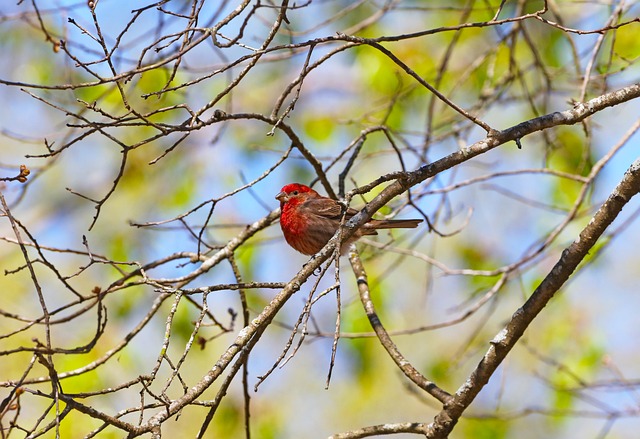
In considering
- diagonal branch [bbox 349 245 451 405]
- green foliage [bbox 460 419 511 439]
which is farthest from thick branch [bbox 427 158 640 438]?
green foliage [bbox 460 419 511 439]

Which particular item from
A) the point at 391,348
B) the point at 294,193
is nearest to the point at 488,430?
the point at 294,193

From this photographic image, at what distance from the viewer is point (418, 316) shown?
34.3ft

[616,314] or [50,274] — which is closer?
[50,274]

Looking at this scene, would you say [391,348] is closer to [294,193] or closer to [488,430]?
[294,193]

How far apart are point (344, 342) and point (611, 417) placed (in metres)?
3.42

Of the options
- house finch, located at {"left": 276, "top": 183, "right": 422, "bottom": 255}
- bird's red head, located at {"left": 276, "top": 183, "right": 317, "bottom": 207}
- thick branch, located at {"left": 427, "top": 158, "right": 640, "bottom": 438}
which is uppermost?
bird's red head, located at {"left": 276, "top": 183, "right": 317, "bottom": 207}

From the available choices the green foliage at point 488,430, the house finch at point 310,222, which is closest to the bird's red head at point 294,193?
the house finch at point 310,222

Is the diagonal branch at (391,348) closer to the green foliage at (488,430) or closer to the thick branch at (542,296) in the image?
the thick branch at (542,296)

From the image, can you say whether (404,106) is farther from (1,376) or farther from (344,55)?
(1,376)

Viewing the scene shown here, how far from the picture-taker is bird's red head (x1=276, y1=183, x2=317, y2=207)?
20.6 ft

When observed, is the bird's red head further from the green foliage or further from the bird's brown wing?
the green foliage

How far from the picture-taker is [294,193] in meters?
6.34

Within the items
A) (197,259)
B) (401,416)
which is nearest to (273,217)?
(197,259)

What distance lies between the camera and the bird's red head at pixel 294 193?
20.6 feet
